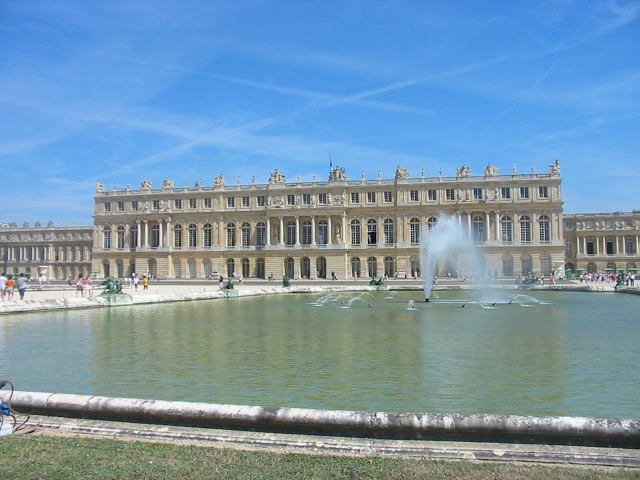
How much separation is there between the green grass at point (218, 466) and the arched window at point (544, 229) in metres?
69.7

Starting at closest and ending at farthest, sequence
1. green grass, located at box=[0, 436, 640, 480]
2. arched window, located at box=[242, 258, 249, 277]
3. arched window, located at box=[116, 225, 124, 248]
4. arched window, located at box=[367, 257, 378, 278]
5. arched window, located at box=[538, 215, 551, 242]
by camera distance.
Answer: green grass, located at box=[0, 436, 640, 480]
arched window, located at box=[538, 215, 551, 242]
arched window, located at box=[367, 257, 378, 278]
arched window, located at box=[242, 258, 249, 277]
arched window, located at box=[116, 225, 124, 248]

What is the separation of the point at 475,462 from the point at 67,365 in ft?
34.1

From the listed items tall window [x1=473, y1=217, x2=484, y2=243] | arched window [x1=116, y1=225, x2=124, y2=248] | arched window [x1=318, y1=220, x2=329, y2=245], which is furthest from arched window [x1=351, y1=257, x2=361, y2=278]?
arched window [x1=116, y1=225, x2=124, y2=248]

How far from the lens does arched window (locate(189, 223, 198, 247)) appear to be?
268 feet

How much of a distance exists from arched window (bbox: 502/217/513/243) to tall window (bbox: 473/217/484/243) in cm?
258

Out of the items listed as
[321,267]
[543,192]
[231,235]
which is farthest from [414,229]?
[231,235]

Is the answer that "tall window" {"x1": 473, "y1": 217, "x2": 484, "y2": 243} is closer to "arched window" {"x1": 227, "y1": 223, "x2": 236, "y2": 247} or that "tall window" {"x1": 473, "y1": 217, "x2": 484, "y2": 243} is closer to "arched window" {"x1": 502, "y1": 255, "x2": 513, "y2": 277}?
"arched window" {"x1": 502, "y1": 255, "x2": 513, "y2": 277}

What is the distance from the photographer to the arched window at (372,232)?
75750mm

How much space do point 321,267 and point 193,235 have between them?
19.1 metres

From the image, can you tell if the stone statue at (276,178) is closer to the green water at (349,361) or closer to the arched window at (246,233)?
the arched window at (246,233)

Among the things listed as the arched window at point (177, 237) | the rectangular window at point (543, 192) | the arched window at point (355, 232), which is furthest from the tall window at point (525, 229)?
the arched window at point (177, 237)

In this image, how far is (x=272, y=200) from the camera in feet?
255

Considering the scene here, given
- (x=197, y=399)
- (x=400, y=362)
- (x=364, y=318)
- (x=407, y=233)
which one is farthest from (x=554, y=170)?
(x=197, y=399)

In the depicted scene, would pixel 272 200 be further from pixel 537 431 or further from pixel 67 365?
pixel 537 431
